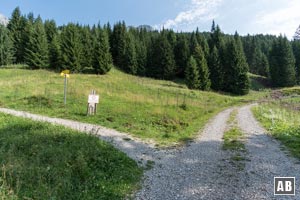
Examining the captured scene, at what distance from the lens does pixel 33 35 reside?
180ft

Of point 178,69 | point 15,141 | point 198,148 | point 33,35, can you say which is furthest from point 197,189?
point 178,69

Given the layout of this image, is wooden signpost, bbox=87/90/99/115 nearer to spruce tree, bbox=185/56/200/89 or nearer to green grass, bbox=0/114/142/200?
green grass, bbox=0/114/142/200

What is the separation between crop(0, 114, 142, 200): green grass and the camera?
589 centimetres

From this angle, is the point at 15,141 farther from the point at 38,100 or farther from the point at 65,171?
the point at 38,100

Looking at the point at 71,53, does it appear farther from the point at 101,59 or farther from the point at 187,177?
the point at 187,177

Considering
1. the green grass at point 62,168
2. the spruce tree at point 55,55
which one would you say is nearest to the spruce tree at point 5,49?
the spruce tree at point 55,55

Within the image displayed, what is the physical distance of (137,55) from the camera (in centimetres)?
6944

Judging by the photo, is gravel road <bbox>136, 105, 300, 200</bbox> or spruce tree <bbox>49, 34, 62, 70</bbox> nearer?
gravel road <bbox>136, 105, 300, 200</bbox>

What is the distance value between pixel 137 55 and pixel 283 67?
140 feet

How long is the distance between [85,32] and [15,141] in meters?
60.6

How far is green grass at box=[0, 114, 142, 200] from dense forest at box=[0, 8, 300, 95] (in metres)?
44.8

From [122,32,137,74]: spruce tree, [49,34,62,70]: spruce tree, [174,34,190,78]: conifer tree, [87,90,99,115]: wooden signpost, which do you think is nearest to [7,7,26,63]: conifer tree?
[49,34,62,70]: spruce tree

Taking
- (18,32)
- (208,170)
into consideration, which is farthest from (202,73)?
(208,170)

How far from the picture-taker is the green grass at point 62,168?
19.3 ft
